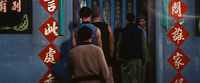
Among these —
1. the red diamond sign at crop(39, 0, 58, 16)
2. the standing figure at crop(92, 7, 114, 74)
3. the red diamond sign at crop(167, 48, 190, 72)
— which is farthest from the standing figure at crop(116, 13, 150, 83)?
the red diamond sign at crop(39, 0, 58, 16)

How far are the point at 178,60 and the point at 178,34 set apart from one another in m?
0.71

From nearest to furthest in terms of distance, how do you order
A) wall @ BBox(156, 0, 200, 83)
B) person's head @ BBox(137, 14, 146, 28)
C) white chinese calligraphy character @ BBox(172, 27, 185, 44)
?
person's head @ BBox(137, 14, 146, 28) < wall @ BBox(156, 0, 200, 83) < white chinese calligraphy character @ BBox(172, 27, 185, 44)

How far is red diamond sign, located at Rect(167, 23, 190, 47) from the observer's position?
26.6 feet

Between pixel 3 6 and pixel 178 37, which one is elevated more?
pixel 3 6

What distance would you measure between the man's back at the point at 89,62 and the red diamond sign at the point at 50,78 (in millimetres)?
3067

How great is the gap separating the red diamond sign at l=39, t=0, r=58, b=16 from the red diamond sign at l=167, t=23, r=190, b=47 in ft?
10.1

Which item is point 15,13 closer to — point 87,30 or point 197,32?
point 87,30

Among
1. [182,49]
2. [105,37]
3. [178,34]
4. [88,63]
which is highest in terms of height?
[105,37]

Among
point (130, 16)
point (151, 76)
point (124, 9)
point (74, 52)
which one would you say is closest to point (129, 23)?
point (130, 16)

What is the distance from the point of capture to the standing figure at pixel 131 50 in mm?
6770

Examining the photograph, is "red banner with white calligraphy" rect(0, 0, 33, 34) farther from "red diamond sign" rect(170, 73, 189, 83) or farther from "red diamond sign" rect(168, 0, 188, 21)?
"red diamond sign" rect(170, 73, 189, 83)

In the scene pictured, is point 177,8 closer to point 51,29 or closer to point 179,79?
point 179,79

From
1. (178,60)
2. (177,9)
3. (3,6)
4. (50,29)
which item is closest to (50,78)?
(50,29)

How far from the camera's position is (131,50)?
22.2ft
